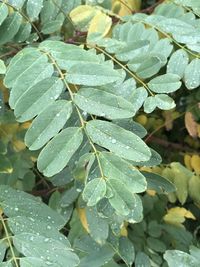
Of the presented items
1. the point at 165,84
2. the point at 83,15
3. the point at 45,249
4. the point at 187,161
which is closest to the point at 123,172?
the point at 45,249

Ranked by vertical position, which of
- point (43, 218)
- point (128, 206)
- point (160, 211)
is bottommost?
point (160, 211)

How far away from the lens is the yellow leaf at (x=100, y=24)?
46.9 inches

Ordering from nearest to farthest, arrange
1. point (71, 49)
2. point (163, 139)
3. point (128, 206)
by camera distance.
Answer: point (128, 206) → point (71, 49) → point (163, 139)

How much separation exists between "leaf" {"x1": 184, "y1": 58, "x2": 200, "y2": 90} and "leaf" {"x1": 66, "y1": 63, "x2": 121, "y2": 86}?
0.25 m

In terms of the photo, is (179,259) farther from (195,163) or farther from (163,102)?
(195,163)

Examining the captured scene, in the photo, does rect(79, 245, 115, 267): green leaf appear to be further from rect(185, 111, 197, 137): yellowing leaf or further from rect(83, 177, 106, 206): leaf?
rect(185, 111, 197, 137): yellowing leaf

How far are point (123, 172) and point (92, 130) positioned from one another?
0.26 ft

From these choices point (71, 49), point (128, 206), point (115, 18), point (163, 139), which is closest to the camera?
point (128, 206)

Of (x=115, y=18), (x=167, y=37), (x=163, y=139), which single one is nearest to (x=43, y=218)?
(x=167, y=37)

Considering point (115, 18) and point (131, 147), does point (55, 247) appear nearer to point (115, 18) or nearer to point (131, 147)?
point (131, 147)

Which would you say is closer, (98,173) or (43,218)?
(98,173)

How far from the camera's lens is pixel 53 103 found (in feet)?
2.84

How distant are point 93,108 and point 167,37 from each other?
34 cm

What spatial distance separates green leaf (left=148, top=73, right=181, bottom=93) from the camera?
1.03m
